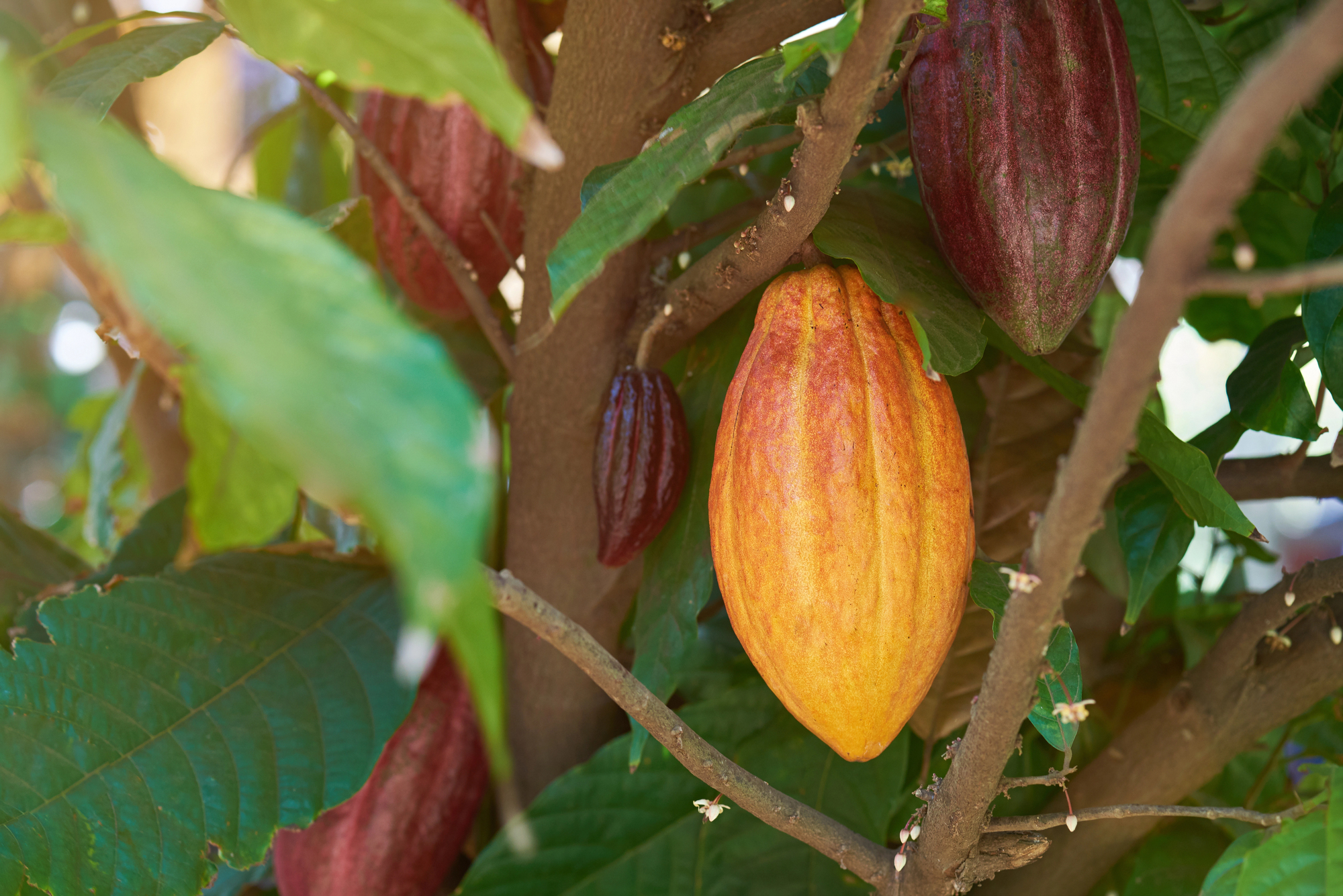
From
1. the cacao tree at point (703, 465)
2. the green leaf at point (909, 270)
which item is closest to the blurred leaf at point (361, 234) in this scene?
the cacao tree at point (703, 465)

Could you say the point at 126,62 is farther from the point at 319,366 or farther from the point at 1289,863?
the point at 1289,863

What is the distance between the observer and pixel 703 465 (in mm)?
570

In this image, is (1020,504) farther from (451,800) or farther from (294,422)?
(294,422)

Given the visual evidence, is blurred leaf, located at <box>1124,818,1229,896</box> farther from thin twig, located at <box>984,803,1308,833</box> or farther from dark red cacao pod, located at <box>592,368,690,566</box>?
dark red cacao pod, located at <box>592,368,690,566</box>

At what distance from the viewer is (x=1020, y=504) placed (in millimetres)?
653

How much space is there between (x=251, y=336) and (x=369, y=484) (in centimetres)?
3

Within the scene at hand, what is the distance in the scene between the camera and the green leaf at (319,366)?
147 millimetres

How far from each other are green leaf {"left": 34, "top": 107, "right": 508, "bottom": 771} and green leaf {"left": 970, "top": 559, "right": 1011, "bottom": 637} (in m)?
0.31

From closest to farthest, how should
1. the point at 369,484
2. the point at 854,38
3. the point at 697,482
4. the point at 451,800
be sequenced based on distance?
the point at 369,484
the point at 854,38
the point at 697,482
the point at 451,800

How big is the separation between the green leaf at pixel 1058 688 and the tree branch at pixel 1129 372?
2.3 inches

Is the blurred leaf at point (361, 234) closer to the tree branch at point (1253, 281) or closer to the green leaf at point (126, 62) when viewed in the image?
the green leaf at point (126, 62)

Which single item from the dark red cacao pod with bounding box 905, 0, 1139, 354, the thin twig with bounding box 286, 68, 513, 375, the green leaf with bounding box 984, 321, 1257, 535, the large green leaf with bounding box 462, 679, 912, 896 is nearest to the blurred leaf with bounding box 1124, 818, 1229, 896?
the large green leaf with bounding box 462, 679, 912, 896

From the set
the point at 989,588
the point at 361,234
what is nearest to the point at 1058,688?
the point at 989,588

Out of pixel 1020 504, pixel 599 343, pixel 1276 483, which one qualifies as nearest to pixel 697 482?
pixel 599 343
